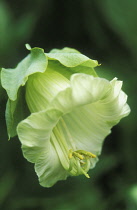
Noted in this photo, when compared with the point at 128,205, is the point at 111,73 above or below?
above

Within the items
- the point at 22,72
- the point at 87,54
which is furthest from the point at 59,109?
the point at 87,54

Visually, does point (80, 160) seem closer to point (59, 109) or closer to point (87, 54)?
point (59, 109)

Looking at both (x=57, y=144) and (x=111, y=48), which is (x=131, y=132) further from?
(x=57, y=144)

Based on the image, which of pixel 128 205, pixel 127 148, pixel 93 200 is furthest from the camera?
pixel 127 148

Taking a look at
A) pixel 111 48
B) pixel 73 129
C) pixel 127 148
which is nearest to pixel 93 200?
pixel 127 148

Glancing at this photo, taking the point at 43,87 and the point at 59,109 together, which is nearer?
the point at 59,109

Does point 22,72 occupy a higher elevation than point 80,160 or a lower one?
higher

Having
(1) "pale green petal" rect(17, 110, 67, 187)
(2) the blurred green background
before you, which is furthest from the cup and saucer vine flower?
(2) the blurred green background
